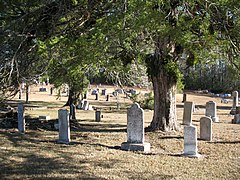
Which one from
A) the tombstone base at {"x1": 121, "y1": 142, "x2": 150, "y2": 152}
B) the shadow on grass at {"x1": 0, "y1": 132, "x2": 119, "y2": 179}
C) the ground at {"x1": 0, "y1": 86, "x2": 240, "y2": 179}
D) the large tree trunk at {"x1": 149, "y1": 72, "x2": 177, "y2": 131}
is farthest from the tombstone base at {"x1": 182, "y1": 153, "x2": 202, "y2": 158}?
the large tree trunk at {"x1": 149, "y1": 72, "x2": 177, "y2": 131}

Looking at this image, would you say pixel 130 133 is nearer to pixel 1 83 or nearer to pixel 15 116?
pixel 1 83

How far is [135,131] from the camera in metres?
10.7

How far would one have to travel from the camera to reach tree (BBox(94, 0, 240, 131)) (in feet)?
30.6

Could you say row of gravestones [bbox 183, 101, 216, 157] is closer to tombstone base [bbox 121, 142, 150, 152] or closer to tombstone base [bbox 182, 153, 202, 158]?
tombstone base [bbox 182, 153, 202, 158]

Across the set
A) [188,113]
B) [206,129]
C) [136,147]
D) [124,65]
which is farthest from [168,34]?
[188,113]

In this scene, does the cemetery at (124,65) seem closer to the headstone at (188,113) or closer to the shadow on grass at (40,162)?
the shadow on grass at (40,162)

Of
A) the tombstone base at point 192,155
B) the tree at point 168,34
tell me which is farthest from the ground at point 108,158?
the tree at point 168,34

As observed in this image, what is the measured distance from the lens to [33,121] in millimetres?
15836

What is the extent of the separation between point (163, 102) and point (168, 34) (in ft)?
11.9

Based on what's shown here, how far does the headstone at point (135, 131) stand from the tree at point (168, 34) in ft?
7.17

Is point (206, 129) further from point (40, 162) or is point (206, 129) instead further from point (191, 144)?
point (40, 162)

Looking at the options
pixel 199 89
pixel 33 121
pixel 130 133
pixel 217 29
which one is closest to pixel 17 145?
pixel 130 133

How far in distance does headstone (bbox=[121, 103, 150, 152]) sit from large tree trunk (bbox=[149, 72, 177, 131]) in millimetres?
2916

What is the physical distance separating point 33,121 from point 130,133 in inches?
257
